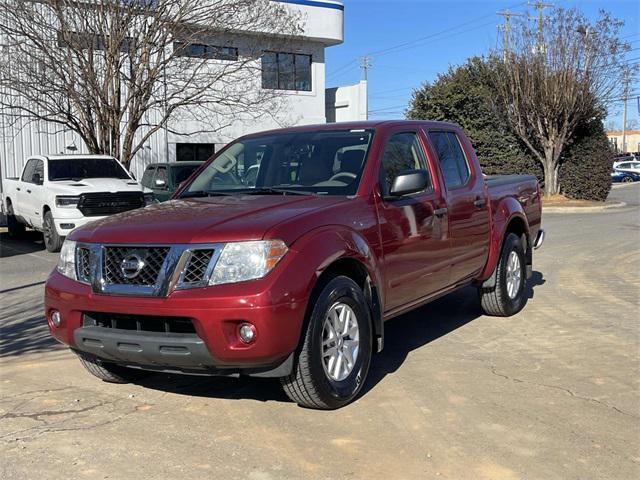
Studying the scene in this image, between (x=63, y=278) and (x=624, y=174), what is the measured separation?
157 feet

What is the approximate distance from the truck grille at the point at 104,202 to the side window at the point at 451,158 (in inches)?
297

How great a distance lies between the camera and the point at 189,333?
3.93m

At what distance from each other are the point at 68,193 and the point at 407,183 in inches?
356

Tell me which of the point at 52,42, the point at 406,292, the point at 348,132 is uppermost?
the point at 52,42

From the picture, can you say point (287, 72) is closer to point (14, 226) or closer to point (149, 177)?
point (149, 177)

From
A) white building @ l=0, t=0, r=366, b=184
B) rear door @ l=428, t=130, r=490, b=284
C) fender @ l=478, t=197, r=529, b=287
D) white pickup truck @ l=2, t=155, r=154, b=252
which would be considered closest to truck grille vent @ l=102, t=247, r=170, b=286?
rear door @ l=428, t=130, r=490, b=284

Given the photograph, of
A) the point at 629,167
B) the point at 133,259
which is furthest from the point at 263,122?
the point at 629,167

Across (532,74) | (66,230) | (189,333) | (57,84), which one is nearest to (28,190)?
(66,230)

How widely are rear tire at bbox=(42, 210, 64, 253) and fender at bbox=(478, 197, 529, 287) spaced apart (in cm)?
840

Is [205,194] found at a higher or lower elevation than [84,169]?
lower

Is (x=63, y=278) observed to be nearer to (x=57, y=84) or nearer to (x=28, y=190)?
(x=28, y=190)

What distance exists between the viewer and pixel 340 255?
4.28 m

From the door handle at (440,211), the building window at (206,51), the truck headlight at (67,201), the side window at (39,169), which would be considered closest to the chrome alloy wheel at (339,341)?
the door handle at (440,211)

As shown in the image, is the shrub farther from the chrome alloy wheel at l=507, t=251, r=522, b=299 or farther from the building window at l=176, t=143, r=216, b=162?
the chrome alloy wheel at l=507, t=251, r=522, b=299
